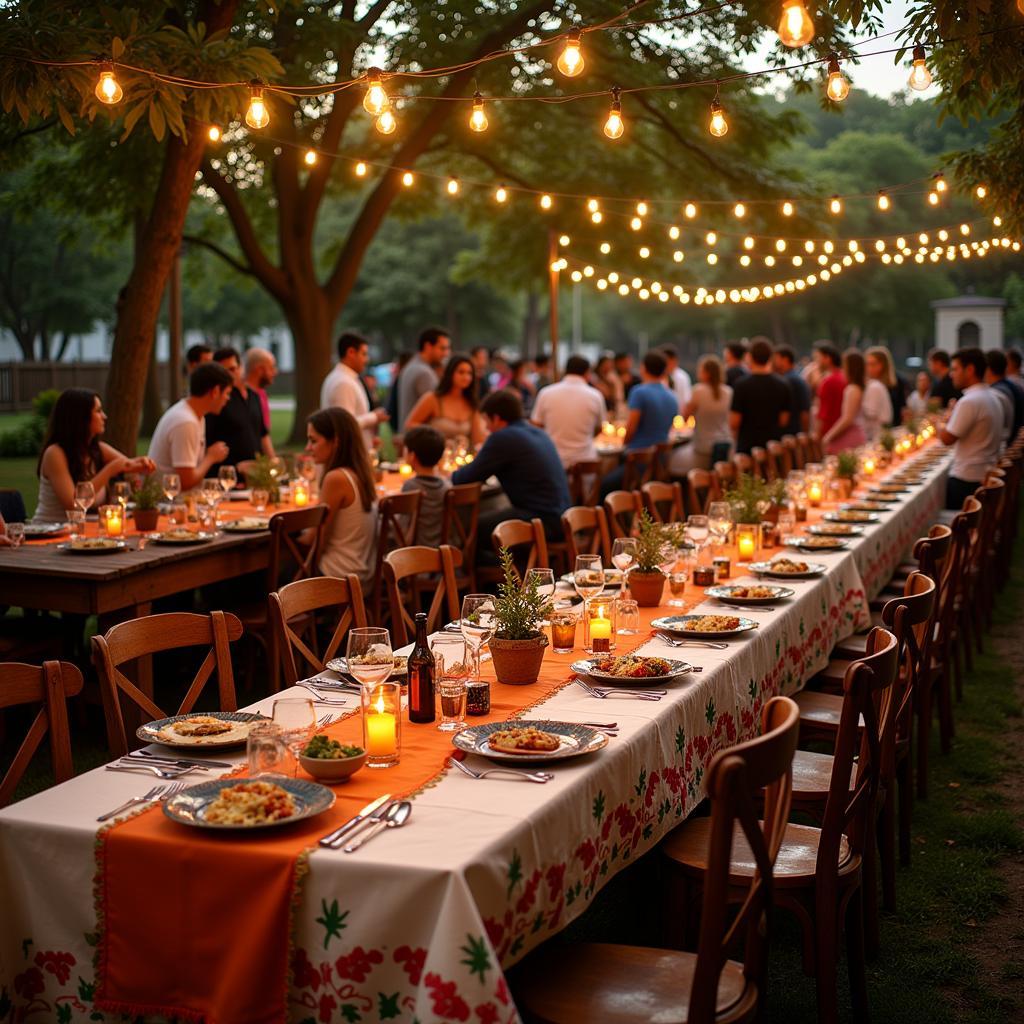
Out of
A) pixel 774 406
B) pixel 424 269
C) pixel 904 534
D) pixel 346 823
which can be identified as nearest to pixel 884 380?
pixel 774 406

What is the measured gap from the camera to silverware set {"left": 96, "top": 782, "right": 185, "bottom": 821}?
110 inches

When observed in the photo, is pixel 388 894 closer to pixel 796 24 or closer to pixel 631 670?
pixel 631 670

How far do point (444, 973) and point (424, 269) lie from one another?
4754 cm

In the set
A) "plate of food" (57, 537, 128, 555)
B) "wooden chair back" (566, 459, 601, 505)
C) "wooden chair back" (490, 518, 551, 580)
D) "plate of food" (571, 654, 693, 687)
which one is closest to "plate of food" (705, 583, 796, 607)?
"wooden chair back" (490, 518, 551, 580)

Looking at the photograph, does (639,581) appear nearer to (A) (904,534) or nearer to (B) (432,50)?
(A) (904,534)

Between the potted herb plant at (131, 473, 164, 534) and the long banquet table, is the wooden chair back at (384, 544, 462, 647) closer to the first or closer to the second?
the long banquet table

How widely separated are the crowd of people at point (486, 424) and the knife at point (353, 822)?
4.17 meters

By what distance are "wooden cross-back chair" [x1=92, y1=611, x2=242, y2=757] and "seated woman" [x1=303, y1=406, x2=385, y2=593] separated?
3019 mm

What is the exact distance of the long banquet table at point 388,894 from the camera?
8.17 ft

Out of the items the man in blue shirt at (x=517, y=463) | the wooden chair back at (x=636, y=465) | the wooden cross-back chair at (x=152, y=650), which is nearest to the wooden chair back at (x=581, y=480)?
the wooden chair back at (x=636, y=465)

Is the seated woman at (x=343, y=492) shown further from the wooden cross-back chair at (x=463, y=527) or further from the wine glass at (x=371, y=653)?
the wine glass at (x=371, y=653)

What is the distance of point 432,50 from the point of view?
16.2 metres

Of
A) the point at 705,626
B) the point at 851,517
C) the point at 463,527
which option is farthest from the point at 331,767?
the point at 463,527

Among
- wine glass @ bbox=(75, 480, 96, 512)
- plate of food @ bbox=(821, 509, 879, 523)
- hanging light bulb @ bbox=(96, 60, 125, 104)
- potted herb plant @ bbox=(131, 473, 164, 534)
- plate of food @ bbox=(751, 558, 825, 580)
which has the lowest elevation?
plate of food @ bbox=(751, 558, 825, 580)
